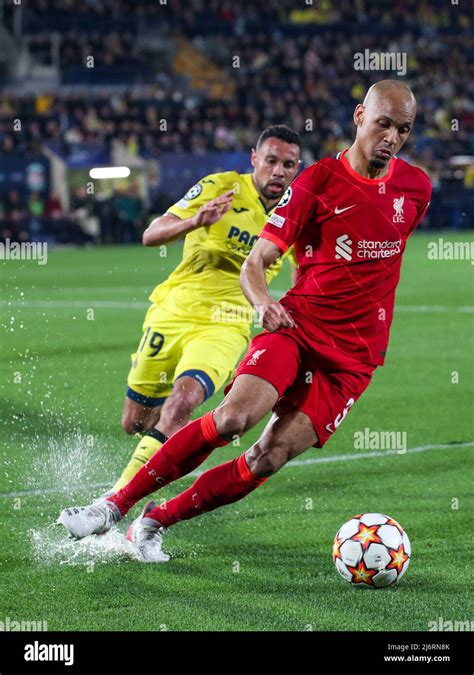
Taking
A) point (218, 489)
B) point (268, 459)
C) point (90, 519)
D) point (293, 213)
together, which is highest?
point (293, 213)

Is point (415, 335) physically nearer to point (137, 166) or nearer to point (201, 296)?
point (201, 296)

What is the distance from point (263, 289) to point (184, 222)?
1.24 metres

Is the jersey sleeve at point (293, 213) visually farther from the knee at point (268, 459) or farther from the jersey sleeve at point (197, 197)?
the jersey sleeve at point (197, 197)

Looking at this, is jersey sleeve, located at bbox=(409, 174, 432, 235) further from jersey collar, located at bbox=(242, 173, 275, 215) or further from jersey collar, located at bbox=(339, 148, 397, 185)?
jersey collar, located at bbox=(242, 173, 275, 215)

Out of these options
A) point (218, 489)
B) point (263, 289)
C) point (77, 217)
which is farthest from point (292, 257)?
point (77, 217)

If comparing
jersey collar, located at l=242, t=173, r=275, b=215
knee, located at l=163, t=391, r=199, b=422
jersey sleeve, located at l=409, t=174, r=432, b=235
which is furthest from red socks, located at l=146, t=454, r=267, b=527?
jersey collar, located at l=242, t=173, r=275, b=215

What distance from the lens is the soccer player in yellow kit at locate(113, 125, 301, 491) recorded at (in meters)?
6.50

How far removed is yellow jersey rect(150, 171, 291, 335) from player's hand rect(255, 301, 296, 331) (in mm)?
1668

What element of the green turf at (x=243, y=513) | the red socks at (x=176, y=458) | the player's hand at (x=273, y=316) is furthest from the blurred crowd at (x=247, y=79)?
the player's hand at (x=273, y=316)

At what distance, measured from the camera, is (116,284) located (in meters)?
19.1

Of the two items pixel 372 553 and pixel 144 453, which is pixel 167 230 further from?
pixel 372 553

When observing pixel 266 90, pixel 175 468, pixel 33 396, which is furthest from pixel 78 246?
pixel 175 468

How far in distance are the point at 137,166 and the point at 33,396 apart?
67.4 ft

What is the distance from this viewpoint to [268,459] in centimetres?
519
